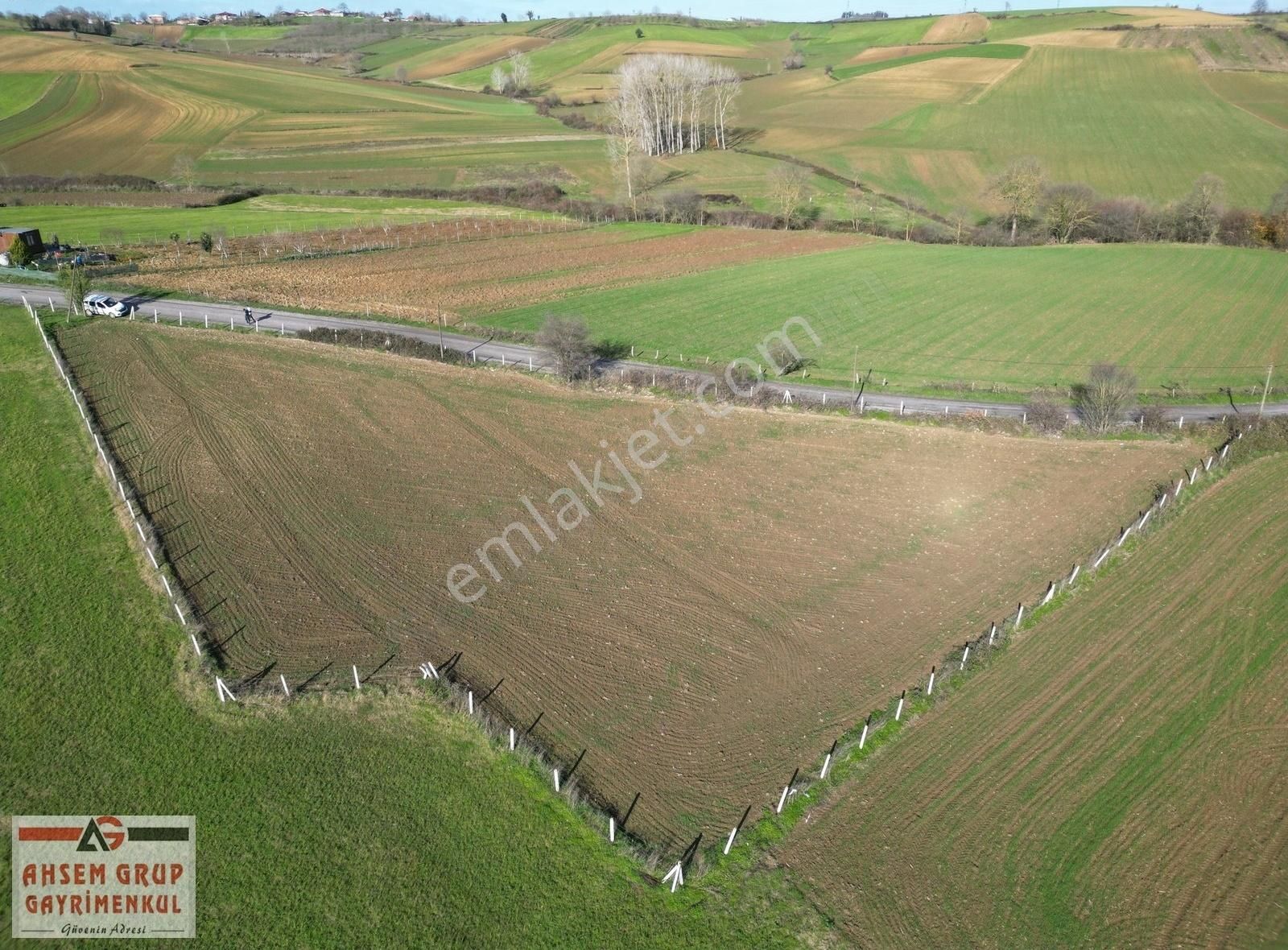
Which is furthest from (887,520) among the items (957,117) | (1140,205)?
(957,117)

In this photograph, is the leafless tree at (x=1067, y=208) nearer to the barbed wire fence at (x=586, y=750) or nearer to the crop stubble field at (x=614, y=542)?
the crop stubble field at (x=614, y=542)

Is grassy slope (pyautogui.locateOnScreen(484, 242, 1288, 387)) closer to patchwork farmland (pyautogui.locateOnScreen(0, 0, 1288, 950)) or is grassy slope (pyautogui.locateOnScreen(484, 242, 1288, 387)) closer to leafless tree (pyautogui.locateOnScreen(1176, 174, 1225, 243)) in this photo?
patchwork farmland (pyautogui.locateOnScreen(0, 0, 1288, 950))

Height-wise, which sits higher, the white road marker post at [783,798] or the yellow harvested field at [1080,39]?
the yellow harvested field at [1080,39]

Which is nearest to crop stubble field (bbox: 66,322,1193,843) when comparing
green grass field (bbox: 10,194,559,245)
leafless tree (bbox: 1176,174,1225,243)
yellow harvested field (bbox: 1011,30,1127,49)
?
green grass field (bbox: 10,194,559,245)

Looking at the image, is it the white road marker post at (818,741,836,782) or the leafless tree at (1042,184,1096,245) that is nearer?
the white road marker post at (818,741,836,782)

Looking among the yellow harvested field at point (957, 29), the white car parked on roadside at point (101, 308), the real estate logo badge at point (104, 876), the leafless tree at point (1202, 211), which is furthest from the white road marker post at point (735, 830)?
the yellow harvested field at point (957, 29)

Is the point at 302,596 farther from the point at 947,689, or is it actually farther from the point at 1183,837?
the point at 1183,837
